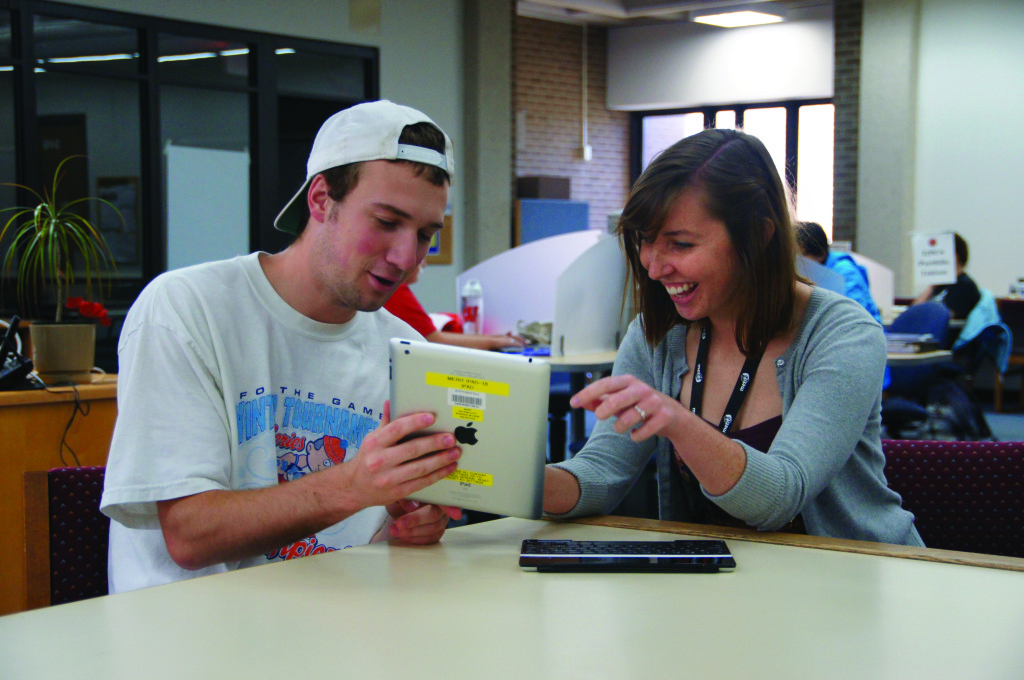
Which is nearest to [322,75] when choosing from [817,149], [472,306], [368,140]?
[472,306]

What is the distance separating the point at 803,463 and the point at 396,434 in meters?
0.57

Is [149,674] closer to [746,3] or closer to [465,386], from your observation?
[465,386]

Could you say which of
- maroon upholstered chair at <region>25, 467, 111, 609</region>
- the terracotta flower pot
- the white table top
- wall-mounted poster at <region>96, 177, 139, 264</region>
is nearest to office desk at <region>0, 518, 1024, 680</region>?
maroon upholstered chair at <region>25, 467, 111, 609</region>

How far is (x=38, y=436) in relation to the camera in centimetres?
278

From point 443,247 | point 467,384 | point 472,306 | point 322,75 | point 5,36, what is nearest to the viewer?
point 467,384

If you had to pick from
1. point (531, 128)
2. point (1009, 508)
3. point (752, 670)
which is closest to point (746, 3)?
point (531, 128)

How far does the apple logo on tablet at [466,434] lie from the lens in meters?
1.14

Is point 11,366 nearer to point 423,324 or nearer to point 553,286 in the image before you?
point 423,324

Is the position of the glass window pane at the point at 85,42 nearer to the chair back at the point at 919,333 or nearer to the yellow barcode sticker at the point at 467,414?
the chair back at the point at 919,333

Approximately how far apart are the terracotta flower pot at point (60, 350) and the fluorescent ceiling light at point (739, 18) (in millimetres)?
7987

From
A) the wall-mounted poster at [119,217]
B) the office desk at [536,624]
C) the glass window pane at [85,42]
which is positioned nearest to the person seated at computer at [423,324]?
the office desk at [536,624]

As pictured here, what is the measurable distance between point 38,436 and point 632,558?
89.8 inches

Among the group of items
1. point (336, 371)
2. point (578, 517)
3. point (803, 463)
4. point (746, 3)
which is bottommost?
point (578, 517)

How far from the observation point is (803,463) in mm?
1281
